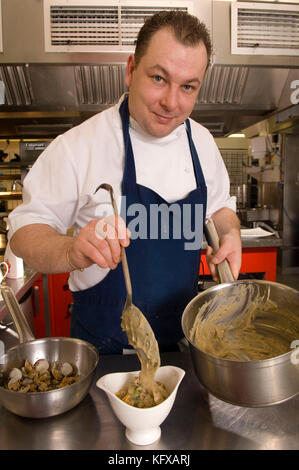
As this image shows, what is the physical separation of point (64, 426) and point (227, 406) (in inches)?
16.5

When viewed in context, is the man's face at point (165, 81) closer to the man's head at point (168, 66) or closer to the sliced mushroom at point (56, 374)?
the man's head at point (168, 66)

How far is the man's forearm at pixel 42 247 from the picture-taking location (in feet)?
3.44

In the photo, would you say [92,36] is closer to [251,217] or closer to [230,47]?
[230,47]

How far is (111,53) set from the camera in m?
2.99

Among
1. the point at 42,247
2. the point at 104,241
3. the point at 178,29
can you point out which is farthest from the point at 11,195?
the point at 104,241

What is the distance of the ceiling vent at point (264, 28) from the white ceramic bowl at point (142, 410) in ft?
9.77

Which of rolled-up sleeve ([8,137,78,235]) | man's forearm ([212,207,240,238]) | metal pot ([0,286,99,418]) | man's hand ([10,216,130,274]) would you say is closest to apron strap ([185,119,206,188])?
man's forearm ([212,207,240,238])

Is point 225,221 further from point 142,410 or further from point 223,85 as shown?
point 223,85

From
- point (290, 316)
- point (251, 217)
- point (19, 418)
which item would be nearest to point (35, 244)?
point (19, 418)

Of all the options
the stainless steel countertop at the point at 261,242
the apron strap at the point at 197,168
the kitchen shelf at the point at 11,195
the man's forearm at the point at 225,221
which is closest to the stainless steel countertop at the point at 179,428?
the man's forearm at the point at 225,221

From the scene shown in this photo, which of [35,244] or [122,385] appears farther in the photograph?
[35,244]

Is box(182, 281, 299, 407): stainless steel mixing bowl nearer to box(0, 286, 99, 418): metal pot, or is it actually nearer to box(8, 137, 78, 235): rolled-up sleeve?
box(0, 286, 99, 418): metal pot

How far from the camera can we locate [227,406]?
940 millimetres

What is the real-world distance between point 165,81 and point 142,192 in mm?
384
